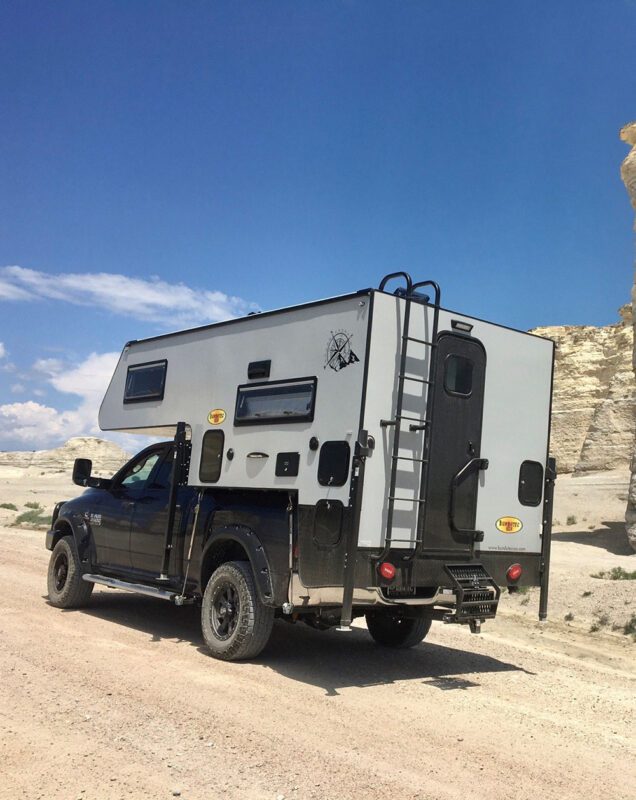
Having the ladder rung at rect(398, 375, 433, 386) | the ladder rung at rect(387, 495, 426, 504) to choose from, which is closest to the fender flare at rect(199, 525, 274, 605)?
the ladder rung at rect(387, 495, 426, 504)

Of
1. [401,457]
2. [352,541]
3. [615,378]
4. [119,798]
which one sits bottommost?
[119,798]

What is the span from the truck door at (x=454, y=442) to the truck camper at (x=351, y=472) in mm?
A: 16

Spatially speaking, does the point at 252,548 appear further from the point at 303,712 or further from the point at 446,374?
the point at 446,374

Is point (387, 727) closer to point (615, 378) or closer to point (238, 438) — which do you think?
point (238, 438)

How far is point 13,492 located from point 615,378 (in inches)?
1490

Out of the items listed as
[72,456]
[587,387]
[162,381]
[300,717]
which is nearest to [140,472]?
[162,381]

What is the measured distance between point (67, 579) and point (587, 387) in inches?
1655

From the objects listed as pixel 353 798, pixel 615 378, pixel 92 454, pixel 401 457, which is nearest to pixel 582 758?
pixel 353 798

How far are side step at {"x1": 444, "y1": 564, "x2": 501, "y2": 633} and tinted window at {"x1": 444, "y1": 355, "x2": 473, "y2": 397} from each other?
1.71 metres

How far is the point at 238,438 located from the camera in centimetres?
821

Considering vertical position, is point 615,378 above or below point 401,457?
above

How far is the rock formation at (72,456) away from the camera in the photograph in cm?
8425

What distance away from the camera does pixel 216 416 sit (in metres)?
8.60

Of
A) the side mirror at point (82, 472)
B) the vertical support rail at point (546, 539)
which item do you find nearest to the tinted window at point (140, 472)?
the side mirror at point (82, 472)
